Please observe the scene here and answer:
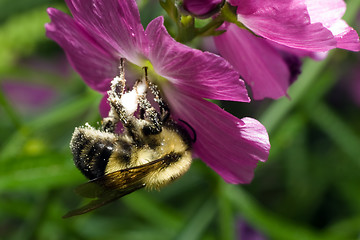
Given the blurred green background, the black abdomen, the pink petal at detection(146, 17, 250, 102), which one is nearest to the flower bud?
the pink petal at detection(146, 17, 250, 102)

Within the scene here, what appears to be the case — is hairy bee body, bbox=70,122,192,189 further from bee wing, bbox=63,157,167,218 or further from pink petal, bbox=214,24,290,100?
pink petal, bbox=214,24,290,100

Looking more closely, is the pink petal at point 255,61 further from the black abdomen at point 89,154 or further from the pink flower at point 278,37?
the black abdomen at point 89,154

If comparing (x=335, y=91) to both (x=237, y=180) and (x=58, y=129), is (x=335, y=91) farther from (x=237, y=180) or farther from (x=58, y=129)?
(x=237, y=180)

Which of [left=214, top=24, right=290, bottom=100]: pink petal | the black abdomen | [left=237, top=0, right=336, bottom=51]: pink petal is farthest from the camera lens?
[left=214, top=24, right=290, bottom=100]: pink petal

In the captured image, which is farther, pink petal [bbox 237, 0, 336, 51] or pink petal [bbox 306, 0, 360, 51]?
pink petal [bbox 306, 0, 360, 51]

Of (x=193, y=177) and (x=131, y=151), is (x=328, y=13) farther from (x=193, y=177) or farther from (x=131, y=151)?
(x=193, y=177)

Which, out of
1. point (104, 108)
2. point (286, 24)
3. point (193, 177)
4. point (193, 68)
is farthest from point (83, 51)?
point (193, 177)

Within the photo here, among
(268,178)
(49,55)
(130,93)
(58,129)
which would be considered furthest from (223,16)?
(49,55)
